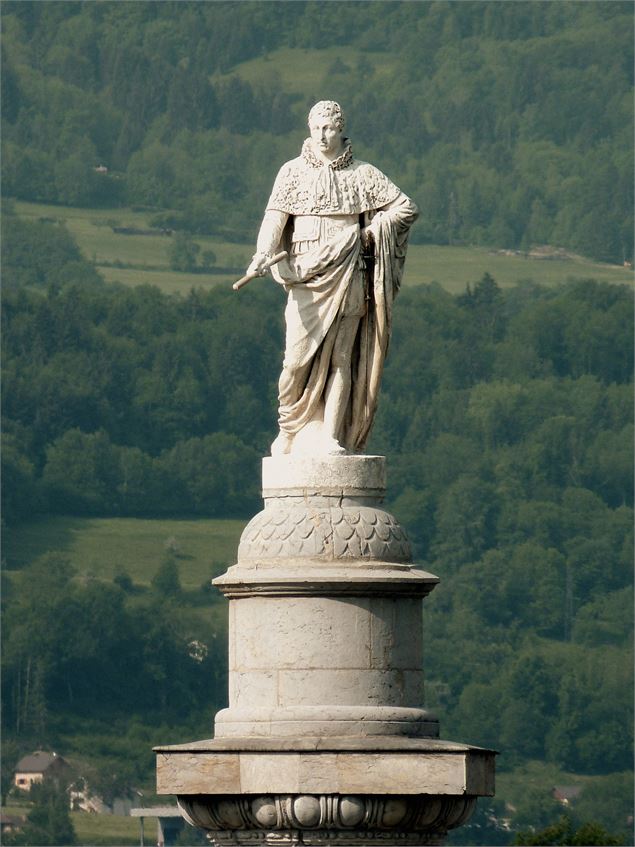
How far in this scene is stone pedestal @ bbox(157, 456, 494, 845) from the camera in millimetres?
19625

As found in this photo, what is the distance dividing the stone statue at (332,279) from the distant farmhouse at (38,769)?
132686mm

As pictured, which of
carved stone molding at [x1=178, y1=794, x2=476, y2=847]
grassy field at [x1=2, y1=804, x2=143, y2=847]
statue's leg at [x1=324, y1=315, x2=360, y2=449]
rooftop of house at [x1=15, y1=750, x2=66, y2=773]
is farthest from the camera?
rooftop of house at [x1=15, y1=750, x2=66, y2=773]

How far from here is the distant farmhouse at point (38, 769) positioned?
512ft

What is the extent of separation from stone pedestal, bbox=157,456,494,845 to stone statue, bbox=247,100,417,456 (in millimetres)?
525

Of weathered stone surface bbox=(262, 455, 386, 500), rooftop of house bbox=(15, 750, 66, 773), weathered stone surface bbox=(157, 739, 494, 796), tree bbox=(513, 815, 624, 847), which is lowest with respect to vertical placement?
rooftop of house bbox=(15, 750, 66, 773)

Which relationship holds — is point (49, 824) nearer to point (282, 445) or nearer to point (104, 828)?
point (104, 828)

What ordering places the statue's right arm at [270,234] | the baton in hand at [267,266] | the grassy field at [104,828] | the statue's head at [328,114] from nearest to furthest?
the baton in hand at [267,266] < the statue's right arm at [270,234] < the statue's head at [328,114] < the grassy field at [104,828]

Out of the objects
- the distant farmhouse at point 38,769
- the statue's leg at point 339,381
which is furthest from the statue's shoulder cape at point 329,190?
the distant farmhouse at point 38,769

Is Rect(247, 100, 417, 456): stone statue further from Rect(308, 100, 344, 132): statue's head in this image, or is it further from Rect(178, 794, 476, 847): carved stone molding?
Rect(178, 794, 476, 847): carved stone molding

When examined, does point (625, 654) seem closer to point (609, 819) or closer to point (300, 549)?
point (609, 819)

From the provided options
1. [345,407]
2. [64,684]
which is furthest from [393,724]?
[64,684]

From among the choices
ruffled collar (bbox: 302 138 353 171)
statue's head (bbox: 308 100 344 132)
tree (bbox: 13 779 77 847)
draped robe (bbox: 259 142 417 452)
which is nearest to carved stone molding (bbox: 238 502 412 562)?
draped robe (bbox: 259 142 417 452)

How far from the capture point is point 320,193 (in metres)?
20.7

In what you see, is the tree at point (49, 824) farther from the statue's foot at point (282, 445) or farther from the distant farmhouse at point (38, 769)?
the statue's foot at point (282, 445)
